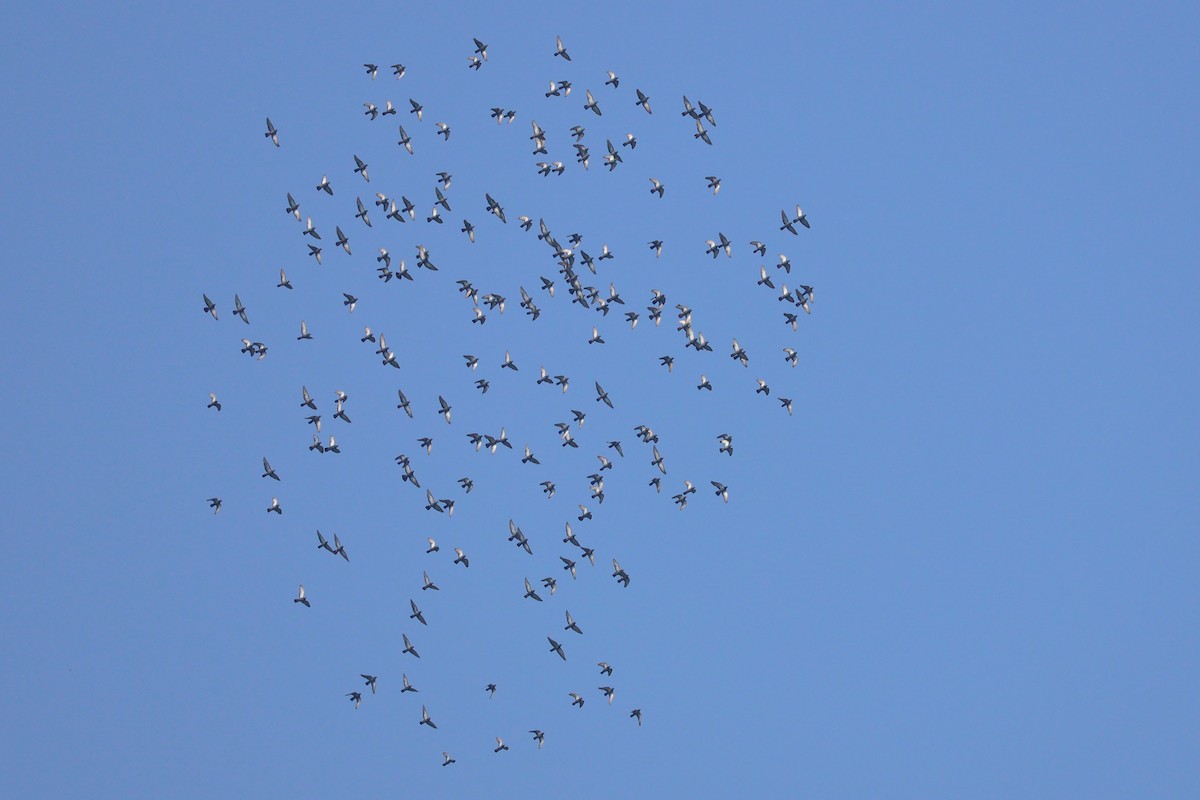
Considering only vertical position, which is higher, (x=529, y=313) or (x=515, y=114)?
(x=515, y=114)

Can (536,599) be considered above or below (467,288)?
below

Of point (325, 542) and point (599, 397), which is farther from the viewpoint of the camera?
point (599, 397)

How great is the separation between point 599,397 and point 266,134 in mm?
29647

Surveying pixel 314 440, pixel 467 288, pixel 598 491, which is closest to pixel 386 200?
pixel 467 288

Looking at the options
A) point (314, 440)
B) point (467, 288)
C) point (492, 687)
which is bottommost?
point (492, 687)

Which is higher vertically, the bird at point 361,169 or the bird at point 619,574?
the bird at point 361,169

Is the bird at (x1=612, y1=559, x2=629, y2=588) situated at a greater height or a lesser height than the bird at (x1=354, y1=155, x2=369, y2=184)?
lesser

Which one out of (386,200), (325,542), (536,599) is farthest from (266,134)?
(536,599)

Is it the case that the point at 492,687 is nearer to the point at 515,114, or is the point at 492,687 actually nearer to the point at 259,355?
the point at 259,355

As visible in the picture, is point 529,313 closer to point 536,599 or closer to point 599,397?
point 599,397

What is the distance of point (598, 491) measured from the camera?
413 feet

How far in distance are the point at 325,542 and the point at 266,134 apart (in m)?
27.3

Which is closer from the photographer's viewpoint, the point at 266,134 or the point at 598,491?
the point at 266,134

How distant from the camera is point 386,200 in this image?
403ft
